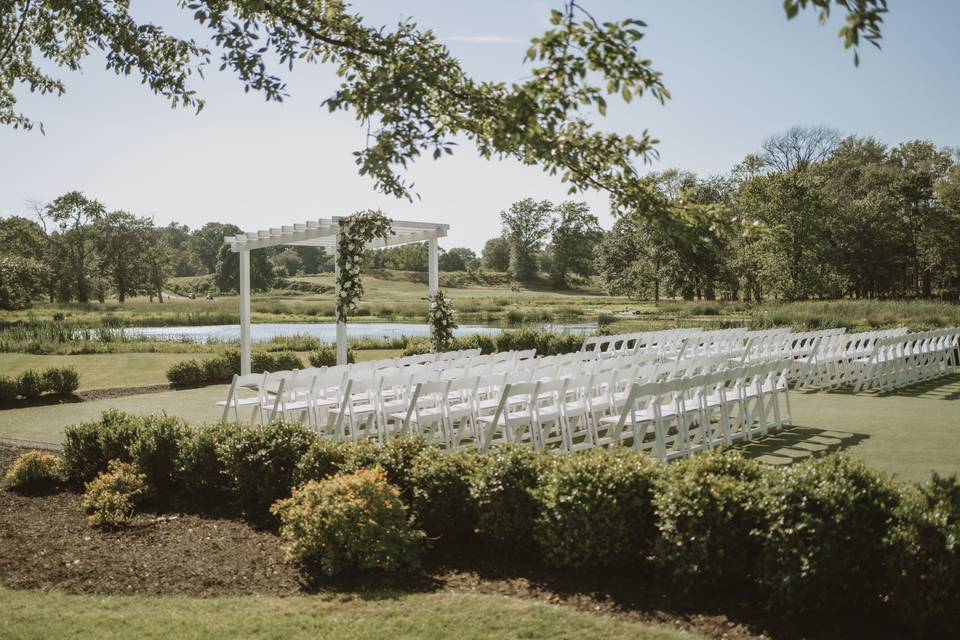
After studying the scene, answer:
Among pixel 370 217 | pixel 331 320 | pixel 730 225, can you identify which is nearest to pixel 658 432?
pixel 730 225

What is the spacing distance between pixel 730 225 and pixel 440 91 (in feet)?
6.22

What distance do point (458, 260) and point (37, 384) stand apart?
255ft

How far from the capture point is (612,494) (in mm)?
4383

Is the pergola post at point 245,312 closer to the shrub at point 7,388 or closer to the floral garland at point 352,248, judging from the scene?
the floral garland at point 352,248

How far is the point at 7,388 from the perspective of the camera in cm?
1277

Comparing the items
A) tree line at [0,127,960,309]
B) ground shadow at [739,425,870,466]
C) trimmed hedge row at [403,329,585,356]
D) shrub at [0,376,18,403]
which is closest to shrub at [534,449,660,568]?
ground shadow at [739,425,870,466]

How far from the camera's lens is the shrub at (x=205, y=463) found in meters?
6.25

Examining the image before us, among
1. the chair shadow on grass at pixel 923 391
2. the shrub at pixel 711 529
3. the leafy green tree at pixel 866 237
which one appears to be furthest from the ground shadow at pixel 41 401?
the leafy green tree at pixel 866 237

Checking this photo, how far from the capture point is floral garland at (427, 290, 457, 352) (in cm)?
1378

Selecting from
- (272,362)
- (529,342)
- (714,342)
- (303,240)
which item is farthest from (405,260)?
(303,240)

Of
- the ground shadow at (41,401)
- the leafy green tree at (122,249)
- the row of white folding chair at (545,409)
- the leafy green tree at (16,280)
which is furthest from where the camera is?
the leafy green tree at (122,249)

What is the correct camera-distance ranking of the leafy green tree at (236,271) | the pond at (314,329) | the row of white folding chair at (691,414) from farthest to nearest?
the leafy green tree at (236,271), the pond at (314,329), the row of white folding chair at (691,414)

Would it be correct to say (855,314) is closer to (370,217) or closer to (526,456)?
(370,217)

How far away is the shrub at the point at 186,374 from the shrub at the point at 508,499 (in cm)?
1185
